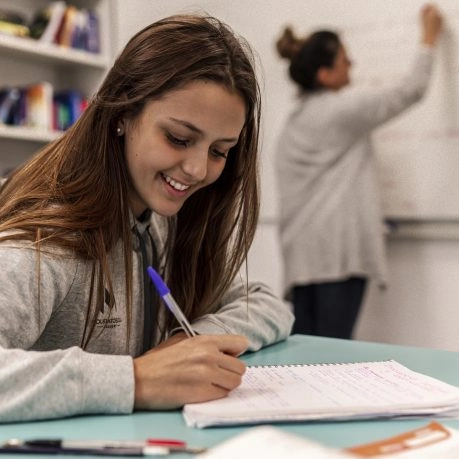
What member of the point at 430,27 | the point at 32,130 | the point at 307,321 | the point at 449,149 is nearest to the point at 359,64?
the point at 430,27

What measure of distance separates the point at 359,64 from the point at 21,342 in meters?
2.20

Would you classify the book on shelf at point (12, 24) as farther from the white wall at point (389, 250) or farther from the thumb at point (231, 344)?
the thumb at point (231, 344)

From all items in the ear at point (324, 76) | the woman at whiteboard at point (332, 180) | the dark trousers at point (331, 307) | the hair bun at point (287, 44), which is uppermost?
the hair bun at point (287, 44)

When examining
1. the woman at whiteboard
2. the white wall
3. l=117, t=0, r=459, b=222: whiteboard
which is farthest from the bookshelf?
the woman at whiteboard

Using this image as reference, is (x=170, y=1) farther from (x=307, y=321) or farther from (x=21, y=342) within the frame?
(x=21, y=342)

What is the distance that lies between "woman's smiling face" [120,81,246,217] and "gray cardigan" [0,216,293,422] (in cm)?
11

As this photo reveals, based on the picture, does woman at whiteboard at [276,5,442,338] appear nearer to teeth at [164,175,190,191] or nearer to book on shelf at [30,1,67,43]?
book on shelf at [30,1,67,43]

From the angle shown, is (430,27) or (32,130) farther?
(32,130)

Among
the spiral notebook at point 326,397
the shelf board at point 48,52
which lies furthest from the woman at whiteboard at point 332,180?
the spiral notebook at point 326,397

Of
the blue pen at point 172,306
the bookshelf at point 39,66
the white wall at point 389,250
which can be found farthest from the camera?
the bookshelf at point 39,66

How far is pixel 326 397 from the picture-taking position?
2.53ft

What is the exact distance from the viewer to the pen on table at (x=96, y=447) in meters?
0.62

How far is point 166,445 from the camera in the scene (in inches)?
24.7

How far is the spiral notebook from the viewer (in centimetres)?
71
